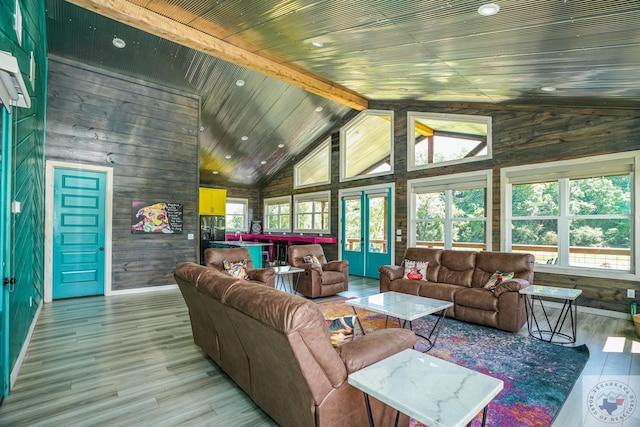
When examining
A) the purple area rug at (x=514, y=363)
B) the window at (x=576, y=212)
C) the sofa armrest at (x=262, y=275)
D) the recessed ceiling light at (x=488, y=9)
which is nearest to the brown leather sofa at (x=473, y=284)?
the purple area rug at (x=514, y=363)

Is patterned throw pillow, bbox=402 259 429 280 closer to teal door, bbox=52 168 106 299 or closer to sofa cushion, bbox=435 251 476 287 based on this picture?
sofa cushion, bbox=435 251 476 287

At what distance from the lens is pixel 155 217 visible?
609cm

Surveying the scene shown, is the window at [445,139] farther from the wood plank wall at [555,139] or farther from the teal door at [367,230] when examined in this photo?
the teal door at [367,230]

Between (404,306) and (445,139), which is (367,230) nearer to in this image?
(445,139)

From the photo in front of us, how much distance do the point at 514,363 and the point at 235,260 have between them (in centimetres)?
369

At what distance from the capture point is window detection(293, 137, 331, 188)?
9.48 metres

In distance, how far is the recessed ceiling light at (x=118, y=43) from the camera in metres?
4.76

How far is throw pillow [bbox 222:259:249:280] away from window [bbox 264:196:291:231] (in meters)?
6.12

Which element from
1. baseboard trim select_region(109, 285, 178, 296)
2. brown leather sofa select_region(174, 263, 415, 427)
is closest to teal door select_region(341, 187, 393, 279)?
baseboard trim select_region(109, 285, 178, 296)

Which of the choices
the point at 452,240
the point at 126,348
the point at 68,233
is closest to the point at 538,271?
the point at 452,240

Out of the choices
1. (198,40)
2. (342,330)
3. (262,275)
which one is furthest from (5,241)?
(198,40)

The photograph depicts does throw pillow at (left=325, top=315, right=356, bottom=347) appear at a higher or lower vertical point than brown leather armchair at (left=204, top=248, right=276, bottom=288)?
lower

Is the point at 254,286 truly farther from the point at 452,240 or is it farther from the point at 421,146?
the point at 421,146

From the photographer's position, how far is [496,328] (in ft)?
12.8
